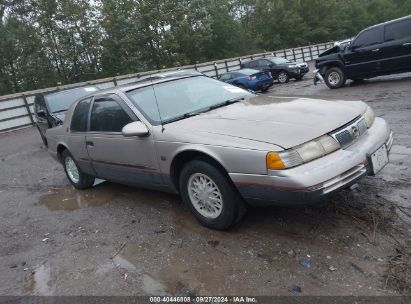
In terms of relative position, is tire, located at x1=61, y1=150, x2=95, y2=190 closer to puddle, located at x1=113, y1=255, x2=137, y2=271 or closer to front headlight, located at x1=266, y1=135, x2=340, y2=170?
puddle, located at x1=113, y1=255, x2=137, y2=271

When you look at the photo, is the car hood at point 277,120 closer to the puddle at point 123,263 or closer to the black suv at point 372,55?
the puddle at point 123,263

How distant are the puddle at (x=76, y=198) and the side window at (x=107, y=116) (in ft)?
3.58

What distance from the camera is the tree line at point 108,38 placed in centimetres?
2966

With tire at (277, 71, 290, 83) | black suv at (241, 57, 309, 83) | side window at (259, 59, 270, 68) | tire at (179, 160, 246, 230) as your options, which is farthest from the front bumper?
side window at (259, 59, 270, 68)

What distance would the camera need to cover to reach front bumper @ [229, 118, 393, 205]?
3.26 m

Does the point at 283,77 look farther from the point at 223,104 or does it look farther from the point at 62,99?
the point at 223,104

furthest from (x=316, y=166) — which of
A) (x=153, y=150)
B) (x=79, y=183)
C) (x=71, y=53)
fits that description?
(x=71, y=53)

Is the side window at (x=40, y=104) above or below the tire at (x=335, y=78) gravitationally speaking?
above

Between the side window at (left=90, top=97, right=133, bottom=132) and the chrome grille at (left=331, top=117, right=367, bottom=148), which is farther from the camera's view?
the side window at (left=90, top=97, right=133, bottom=132)

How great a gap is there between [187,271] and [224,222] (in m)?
0.65

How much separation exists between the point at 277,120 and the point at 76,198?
11.9 feet

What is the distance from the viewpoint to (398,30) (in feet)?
37.2

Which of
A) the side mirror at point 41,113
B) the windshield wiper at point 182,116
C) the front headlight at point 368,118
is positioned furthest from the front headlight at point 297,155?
the side mirror at point 41,113

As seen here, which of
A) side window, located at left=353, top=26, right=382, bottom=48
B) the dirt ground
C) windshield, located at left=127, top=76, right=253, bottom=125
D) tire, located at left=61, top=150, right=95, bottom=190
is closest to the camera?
the dirt ground
